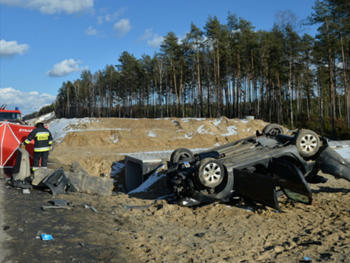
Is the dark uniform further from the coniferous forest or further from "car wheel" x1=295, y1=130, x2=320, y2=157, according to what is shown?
the coniferous forest

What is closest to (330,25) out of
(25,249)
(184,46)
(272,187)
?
(184,46)

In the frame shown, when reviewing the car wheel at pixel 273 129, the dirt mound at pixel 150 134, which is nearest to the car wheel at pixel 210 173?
the car wheel at pixel 273 129

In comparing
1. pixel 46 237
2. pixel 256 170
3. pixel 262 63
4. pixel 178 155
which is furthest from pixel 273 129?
pixel 262 63

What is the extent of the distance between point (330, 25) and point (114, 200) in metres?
25.6

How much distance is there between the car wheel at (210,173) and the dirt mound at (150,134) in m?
13.6

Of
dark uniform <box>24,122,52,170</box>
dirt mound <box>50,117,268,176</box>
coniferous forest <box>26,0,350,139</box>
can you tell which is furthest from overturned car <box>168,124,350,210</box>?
coniferous forest <box>26,0,350,139</box>

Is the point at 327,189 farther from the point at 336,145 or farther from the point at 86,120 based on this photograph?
the point at 86,120

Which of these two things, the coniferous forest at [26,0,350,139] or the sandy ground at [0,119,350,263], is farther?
the coniferous forest at [26,0,350,139]

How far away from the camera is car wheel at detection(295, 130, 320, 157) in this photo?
20.6ft

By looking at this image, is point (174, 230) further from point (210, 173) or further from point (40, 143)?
point (40, 143)

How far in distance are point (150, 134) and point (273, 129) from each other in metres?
16.0

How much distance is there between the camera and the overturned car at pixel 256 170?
5790 millimetres

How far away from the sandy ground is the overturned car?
1.28 ft

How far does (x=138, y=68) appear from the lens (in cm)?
4919
